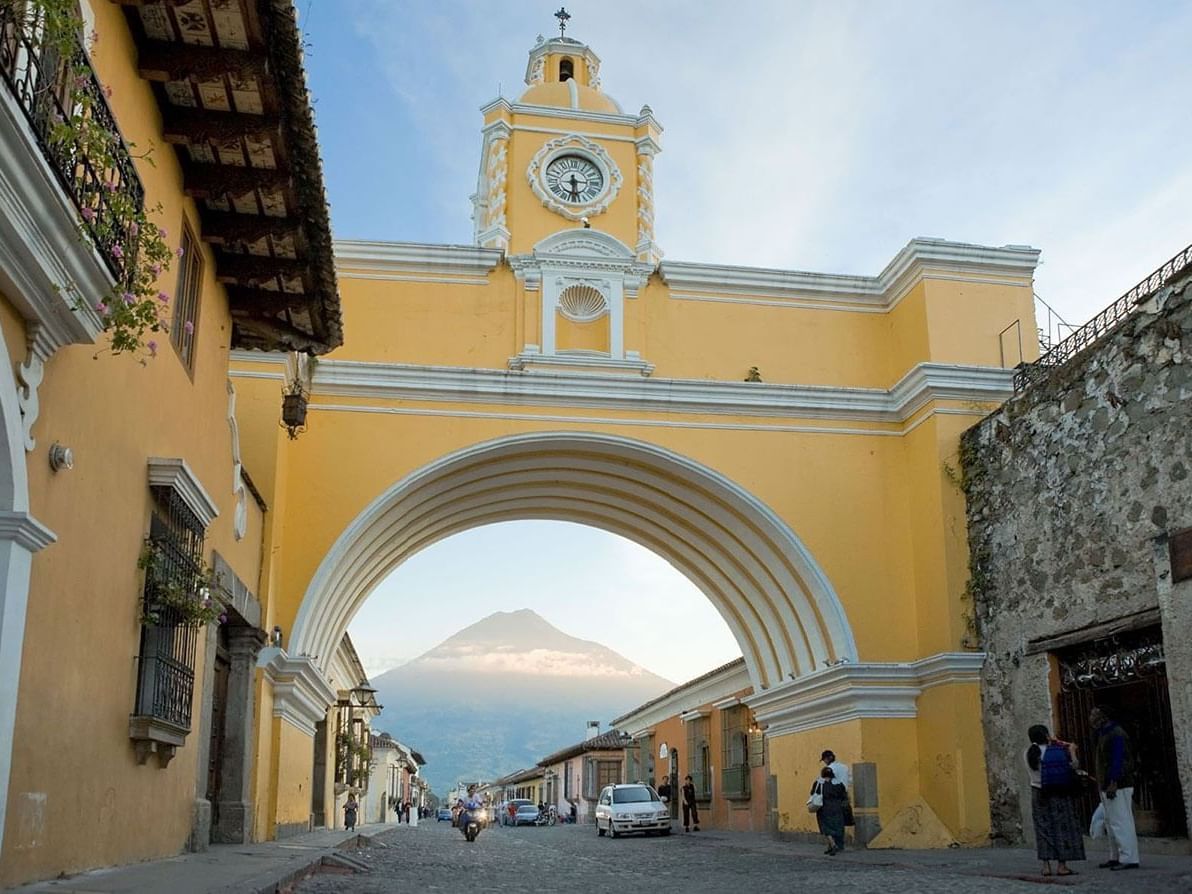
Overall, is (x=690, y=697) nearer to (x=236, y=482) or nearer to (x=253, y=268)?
(x=236, y=482)

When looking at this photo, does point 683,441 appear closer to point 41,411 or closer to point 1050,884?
point 1050,884

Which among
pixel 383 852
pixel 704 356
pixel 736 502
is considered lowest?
pixel 383 852

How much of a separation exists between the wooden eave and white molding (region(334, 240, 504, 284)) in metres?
4.75

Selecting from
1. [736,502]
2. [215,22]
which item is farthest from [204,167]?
[736,502]

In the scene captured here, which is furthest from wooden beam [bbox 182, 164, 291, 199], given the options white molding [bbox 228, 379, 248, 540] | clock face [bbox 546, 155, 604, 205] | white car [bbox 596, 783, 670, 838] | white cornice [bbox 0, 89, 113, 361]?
white car [bbox 596, 783, 670, 838]

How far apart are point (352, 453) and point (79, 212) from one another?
9.72 metres

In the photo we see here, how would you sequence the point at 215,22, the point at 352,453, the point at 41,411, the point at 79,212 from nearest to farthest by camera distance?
the point at 79,212 < the point at 41,411 < the point at 215,22 < the point at 352,453

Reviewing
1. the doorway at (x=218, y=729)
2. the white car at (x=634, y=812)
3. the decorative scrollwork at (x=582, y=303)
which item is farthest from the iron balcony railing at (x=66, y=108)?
the white car at (x=634, y=812)

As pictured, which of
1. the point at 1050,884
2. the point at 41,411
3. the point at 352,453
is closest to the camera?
the point at 41,411

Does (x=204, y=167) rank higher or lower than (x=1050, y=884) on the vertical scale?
higher

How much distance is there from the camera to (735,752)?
23203 mm

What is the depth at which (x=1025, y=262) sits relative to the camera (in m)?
15.4

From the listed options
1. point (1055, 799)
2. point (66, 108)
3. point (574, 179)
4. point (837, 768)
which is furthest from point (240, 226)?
point (837, 768)

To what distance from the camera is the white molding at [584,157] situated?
1594 cm
